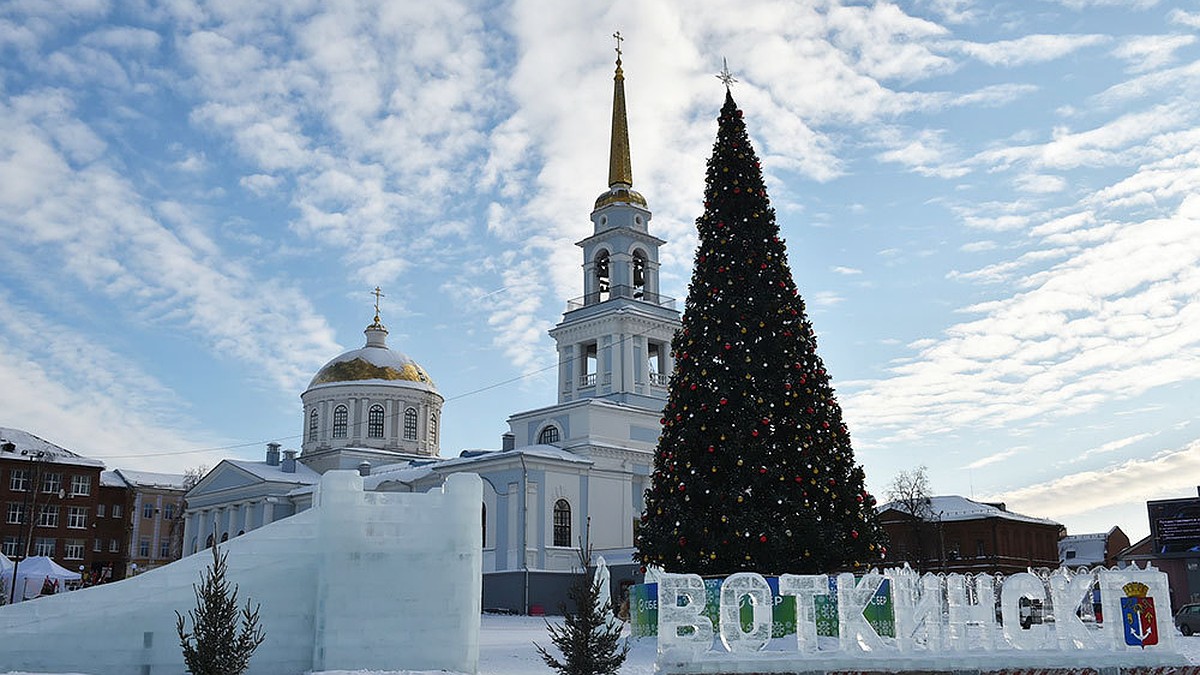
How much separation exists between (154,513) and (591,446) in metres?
52.5

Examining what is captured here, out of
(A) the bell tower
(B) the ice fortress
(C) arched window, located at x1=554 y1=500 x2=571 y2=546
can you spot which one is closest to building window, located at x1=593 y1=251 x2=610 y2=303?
(A) the bell tower

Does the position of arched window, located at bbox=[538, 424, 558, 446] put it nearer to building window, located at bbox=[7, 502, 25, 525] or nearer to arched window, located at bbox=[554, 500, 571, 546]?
arched window, located at bbox=[554, 500, 571, 546]

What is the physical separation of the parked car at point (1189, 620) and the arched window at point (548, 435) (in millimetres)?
28196

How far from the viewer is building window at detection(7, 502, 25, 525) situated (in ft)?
238

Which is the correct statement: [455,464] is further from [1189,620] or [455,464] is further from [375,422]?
[1189,620]

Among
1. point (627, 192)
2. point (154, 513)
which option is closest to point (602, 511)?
point (627, 192)

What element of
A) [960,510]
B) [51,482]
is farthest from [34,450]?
[960,510]

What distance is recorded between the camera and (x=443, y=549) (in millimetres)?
15406

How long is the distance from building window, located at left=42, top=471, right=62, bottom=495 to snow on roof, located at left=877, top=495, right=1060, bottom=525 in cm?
5670

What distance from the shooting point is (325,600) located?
14.9 m

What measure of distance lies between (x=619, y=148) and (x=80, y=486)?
157 ft

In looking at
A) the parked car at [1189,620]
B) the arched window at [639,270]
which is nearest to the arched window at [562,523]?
the arched window at [639,270]

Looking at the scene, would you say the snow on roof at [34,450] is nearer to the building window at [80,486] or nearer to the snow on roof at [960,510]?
the building window at [80,486]

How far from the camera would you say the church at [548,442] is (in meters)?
47.9
